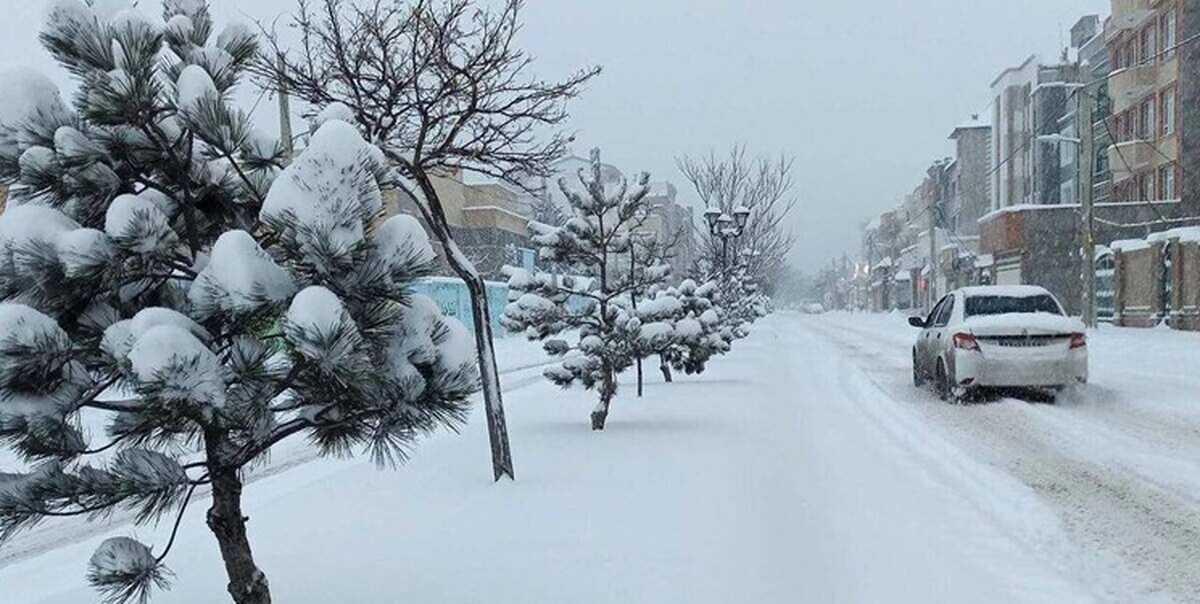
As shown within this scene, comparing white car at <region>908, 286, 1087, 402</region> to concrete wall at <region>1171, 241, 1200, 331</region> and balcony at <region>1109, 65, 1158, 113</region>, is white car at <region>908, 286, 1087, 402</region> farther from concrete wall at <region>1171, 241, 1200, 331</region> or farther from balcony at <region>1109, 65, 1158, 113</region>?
balcony at <region>1109, 65, 1158, 113</region>

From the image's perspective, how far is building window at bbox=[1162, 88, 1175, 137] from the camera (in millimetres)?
34438

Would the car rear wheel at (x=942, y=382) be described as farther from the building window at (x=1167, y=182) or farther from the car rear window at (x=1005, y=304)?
the building window at (x=1167, y=182)

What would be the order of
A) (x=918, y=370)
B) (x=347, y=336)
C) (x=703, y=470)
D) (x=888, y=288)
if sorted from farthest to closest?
1. (x=888, y=288)
2. (x=918, y=370)
3. (x=703, y=470)
4. (x=347, y=336)

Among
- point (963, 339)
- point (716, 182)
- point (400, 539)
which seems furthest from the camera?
point (716, 182)

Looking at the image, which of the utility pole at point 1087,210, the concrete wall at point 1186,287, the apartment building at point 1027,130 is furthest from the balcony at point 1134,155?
the apartment building at point 1027,130

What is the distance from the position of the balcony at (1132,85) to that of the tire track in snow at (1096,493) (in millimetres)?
30724

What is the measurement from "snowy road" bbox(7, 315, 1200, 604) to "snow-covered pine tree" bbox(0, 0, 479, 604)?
1.27 meters

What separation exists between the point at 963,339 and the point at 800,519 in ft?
23.4

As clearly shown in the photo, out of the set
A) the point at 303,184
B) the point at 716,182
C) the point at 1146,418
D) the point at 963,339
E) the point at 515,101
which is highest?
the point at 716,182

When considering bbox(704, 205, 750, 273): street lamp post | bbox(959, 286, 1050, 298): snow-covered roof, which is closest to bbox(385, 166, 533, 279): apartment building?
bbox(704, 205, 750, 273): street lamp post

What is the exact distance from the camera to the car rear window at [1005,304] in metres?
12.1

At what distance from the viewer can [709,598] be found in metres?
4.01

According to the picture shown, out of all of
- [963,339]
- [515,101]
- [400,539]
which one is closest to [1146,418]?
[963,339]

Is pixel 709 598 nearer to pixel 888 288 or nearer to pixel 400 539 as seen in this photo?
pixel 400 539
